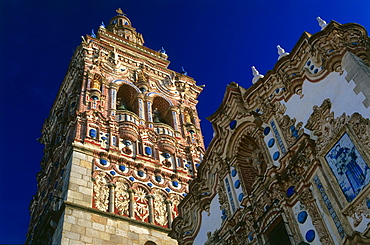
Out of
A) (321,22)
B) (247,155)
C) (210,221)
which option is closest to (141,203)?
(210,221)

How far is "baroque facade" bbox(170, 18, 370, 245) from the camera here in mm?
9625

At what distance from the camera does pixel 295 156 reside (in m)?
11.1

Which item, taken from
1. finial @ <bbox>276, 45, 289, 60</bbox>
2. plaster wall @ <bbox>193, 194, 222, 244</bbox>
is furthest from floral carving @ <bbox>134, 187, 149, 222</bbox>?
finial @ <bbox>276, 45, 289, 60</bbox>

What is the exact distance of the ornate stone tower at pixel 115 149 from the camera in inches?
730

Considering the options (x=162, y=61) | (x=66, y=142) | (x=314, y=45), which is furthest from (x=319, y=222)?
(x=162, y=61)

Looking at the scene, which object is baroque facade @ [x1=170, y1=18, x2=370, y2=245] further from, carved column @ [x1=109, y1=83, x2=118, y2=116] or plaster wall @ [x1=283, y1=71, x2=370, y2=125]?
carved column @ [x1=109, y1=83, x2=118, y2=116]

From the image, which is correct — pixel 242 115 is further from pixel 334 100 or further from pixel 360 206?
pixel 360 206

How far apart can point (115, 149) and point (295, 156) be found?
504 inches

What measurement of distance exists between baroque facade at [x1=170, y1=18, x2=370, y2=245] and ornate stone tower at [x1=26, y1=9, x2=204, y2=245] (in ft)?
14.7

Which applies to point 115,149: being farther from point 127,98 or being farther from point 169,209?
point 127,98

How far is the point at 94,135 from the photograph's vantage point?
74.5 feet

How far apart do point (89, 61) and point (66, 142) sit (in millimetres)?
7041

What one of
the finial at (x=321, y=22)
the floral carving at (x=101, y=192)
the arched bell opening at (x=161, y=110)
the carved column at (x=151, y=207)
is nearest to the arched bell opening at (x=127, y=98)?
the arched bell opening at (x=161, y=110)

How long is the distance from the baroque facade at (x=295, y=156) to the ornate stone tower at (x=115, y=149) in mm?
4474
